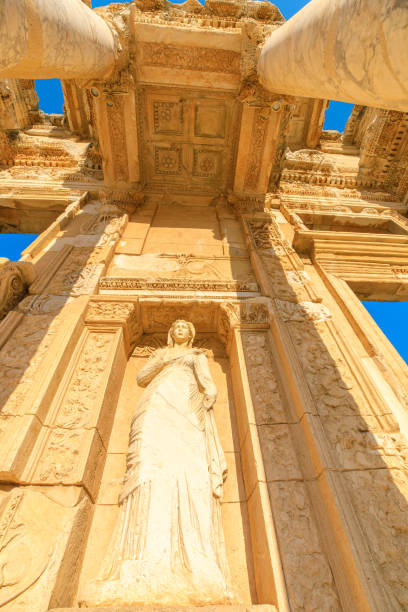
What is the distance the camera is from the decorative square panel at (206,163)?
7430 millimetres

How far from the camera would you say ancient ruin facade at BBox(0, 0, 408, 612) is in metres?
2.01

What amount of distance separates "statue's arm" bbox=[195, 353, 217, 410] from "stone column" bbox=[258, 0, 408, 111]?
9.36 ft

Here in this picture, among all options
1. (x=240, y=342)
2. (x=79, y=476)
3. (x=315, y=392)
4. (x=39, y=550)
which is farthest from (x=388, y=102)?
(x=39, y=550)

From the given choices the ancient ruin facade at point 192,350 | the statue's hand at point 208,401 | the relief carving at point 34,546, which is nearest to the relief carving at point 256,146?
the ancient ruin facade at point 192,350

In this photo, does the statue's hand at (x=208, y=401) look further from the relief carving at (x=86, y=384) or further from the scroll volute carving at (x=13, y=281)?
the scroll volute carving at (x=13, y=281)

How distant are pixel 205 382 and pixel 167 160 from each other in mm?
6426

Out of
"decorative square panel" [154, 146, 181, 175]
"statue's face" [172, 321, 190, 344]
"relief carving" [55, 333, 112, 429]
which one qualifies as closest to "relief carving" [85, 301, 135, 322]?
"relief carving" [55, 333, 112, 429]

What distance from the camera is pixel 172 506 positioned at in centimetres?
220

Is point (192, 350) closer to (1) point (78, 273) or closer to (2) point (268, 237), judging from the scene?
(1) point (78, 273)

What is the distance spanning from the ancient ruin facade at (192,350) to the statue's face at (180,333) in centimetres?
6

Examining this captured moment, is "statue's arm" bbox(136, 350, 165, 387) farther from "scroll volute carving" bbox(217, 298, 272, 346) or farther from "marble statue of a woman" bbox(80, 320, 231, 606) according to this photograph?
"scroll volute carving" bbox(217, 298, 272, 346)

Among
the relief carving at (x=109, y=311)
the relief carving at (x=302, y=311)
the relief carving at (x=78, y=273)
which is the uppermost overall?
the relief carving at (x=302, y=311)

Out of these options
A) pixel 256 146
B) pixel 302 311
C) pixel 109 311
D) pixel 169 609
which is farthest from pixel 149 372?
pixel 256 146

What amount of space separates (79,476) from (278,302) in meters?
3.23
